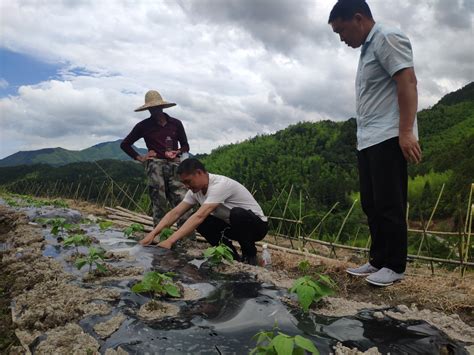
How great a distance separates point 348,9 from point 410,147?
0.90 m

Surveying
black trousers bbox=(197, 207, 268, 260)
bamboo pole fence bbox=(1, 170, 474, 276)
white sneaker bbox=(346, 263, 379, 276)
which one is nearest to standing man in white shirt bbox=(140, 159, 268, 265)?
black trousers bbox=(197, 207, 268, 260)

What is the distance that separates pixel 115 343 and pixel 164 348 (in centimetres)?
22

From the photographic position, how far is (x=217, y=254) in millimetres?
2959

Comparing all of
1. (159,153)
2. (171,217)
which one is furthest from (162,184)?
(171,217)

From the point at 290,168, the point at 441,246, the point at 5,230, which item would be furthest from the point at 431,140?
the point at 5,230

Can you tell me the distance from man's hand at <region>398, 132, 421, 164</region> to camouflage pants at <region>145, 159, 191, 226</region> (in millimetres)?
2753

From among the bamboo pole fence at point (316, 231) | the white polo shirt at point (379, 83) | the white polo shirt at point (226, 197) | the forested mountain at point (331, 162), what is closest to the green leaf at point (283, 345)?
the white polo shirt at point (379, 83)

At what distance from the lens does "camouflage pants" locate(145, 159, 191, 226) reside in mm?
4473

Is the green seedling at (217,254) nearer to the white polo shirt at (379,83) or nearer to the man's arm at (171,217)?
the man's arm at (171,217)

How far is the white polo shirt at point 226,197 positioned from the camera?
11.0 ft

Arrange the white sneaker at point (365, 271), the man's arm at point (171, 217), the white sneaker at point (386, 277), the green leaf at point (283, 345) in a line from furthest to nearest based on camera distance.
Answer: the man's arm at point (171, 217) → the white sneaker at point (365, 271) → the white sneaker at point (386, 277) → the green leaf at point (283, 345)

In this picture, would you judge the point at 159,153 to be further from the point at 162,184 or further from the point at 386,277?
the point at 386,277

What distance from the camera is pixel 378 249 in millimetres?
2678

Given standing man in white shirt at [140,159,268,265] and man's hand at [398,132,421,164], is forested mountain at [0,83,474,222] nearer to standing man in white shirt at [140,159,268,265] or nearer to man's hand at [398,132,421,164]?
standing man in white shirt at [140,159,268,265]
